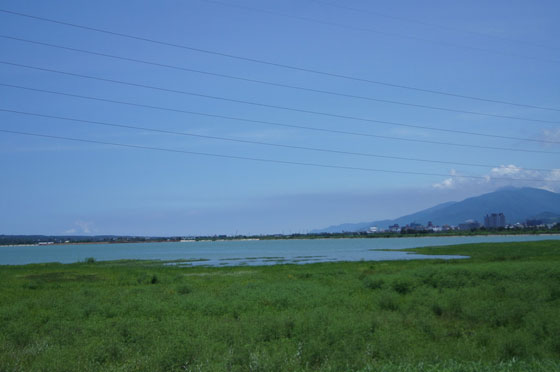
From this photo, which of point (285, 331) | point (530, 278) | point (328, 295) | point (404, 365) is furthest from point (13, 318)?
point (530, 278)

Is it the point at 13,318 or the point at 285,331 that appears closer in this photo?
the point at 285,331

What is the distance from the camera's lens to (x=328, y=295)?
2356 cm

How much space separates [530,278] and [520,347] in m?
17.1

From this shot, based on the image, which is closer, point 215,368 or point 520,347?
point 215,368

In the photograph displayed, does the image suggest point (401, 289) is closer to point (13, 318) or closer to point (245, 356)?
point (245, 356)

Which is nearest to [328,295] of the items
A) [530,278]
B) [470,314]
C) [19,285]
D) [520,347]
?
[470,314]

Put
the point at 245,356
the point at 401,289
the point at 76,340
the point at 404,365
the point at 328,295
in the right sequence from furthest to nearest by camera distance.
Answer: the point at 401,289 < the point at 328,295 < the point at 76,340 < the point at 245,356 < the point at 404,365

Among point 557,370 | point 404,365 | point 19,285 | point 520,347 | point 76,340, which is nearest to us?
point 557,370

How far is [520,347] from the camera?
1280cm

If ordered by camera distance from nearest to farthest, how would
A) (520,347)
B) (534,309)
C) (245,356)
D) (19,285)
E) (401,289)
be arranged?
1. (245,356)
2. (520,347)
3. (534,309)
4. (401,289)
5. (19,285)

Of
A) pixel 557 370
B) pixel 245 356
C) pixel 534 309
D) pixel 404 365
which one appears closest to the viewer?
pixel 557 370

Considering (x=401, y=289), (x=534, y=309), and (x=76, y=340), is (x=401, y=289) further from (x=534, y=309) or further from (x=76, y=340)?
(x=76, y=340)

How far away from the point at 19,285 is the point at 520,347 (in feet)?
122

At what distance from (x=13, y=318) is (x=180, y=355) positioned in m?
10.4
